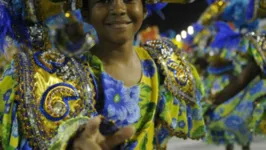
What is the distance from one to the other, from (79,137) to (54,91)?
0.63ft

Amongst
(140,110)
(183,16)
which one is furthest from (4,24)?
(183,16)

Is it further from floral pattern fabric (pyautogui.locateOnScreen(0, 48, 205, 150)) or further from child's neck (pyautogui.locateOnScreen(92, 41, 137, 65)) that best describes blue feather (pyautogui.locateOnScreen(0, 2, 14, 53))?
child's neck (pyautogui.locateOnScreen(92, 41, 137, 65))

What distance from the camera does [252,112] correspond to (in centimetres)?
337

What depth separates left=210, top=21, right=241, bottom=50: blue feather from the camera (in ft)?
11.2

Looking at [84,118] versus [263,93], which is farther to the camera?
[263,93]

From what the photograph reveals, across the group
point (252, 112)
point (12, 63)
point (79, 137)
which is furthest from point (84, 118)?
point (252, 112)

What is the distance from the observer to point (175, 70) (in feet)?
4.46

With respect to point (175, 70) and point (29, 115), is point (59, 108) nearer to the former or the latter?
point (29, 115)

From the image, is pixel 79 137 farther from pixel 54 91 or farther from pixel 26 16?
pixel 26 16

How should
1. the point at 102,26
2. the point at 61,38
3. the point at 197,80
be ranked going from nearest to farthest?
the point at 102,26, the point at 61,38, the point at 197,80

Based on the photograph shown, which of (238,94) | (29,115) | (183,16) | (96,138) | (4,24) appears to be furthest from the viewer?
(183,16)

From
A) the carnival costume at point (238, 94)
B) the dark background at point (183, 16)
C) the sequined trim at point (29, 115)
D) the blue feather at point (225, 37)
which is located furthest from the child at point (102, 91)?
the dark background at point (183, 16)

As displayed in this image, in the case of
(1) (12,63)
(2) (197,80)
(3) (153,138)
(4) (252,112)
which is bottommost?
(4) (252,112)

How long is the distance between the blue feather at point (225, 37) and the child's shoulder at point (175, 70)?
2044 millimetres
